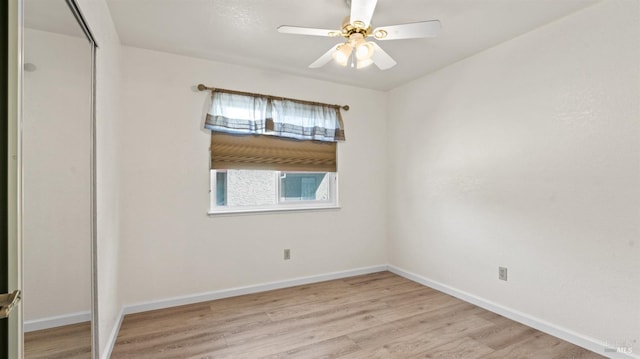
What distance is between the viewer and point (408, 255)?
3699mm

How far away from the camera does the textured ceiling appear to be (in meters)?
2.09

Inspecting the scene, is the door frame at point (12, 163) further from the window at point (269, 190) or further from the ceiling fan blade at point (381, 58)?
the window at point (269, 190)

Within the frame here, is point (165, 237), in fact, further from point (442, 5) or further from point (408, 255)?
point (442, 5)

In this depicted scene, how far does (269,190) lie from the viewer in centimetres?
341

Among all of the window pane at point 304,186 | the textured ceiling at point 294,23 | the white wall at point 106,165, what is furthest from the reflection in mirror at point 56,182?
the window pane at point 304,186

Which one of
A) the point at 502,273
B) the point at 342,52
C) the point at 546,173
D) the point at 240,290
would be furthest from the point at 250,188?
the point at 546,173

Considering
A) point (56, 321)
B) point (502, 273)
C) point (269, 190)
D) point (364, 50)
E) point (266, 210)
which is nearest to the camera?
point (56, 321)

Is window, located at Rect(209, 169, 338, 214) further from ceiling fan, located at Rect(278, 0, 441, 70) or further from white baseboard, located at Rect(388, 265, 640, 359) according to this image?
ceiling fan, located at Rect(278, 0, 441, 70)

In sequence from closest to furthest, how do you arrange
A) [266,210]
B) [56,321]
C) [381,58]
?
[56,321] → [381,58] → [266,210]

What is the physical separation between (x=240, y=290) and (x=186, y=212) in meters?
1.00

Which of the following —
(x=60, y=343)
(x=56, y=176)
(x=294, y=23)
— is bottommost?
(x=60, y=343)

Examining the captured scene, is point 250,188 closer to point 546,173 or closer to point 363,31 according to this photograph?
point 363,31

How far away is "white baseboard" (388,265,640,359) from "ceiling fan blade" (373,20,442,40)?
2384 mm

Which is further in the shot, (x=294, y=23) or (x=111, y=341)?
(x=294, y=23)
